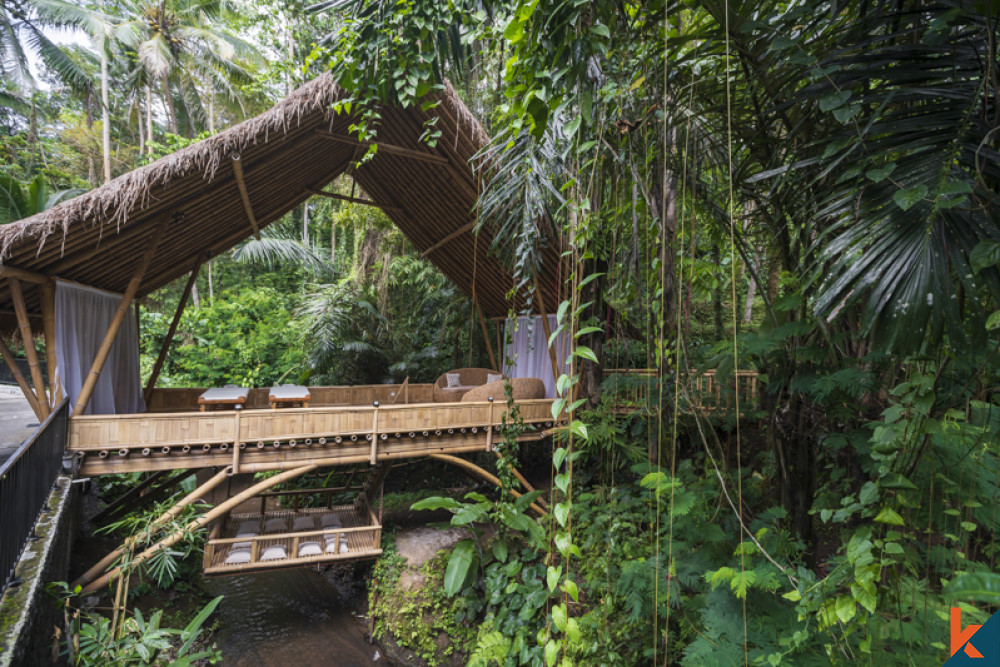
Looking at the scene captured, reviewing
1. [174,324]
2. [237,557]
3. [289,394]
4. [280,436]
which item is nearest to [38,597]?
[280,436]

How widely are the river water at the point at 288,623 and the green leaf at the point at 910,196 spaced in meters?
5.94

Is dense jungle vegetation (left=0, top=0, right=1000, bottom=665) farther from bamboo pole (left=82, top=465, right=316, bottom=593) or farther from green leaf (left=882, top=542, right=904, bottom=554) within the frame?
bamboo pole (left=82, top=465, right=316, bottom=593)

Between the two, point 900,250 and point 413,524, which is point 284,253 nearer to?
point 413,524

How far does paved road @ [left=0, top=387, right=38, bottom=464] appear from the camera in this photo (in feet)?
16.8

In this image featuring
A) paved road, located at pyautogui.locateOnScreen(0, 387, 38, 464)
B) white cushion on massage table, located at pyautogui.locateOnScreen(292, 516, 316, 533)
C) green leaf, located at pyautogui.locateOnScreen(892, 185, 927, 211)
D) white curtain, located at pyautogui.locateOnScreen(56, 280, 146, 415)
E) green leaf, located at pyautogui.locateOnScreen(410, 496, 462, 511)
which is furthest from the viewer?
white cushion on massage table, located at pyautogui.locateOnScreen(292, 516, 316, 533)

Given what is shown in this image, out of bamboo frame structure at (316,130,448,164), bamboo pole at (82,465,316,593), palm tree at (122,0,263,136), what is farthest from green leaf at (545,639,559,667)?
palm tree at (122,0,263,136)

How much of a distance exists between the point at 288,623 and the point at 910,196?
270 inches

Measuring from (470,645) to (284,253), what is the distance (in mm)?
9493

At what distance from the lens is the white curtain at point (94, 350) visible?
14.8 feet

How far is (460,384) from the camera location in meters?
8.91

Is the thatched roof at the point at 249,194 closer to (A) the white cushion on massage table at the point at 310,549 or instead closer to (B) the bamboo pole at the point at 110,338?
(B) the bamboo pole at the point at 110,338

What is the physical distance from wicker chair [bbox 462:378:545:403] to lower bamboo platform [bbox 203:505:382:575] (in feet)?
6.80

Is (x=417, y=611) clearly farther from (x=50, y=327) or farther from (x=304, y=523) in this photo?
(x=50, y=327)

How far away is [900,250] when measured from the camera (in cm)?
93
